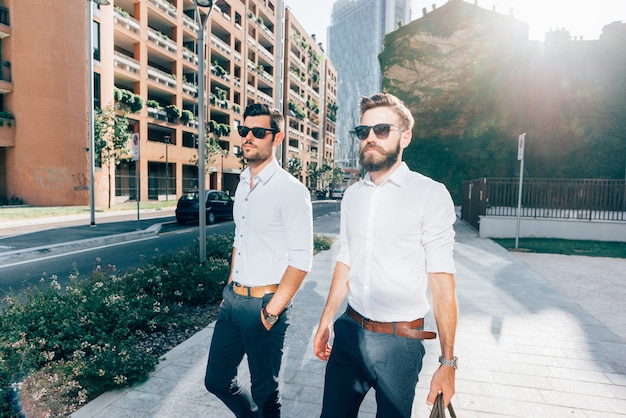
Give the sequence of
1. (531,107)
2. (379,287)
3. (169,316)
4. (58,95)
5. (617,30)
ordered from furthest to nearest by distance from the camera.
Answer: (531,107)
(617,30)
(58,95)
(169,316)
(379,287)

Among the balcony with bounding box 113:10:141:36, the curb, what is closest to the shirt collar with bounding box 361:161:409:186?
the curb

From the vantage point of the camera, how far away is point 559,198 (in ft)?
42.5

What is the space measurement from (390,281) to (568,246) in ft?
39.2

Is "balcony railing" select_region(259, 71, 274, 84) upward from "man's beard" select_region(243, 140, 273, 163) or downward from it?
upward

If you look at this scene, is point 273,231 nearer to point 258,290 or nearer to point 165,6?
point 258,290

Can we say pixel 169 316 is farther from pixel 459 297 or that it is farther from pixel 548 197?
pixel 548 197

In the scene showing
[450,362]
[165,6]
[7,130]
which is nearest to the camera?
[450,362]

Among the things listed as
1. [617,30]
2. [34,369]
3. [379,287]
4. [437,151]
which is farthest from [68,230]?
[617,30]

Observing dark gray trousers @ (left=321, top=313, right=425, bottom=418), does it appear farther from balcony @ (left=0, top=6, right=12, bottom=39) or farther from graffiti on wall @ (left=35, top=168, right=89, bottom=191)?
balcony @ (left=0, top=6, right=12, bottom=39)

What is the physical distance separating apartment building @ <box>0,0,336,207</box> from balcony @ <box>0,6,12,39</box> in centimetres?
6

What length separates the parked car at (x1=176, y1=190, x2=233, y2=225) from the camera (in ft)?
51.3

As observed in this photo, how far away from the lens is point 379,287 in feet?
6.16

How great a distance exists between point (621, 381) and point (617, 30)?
1209 inches

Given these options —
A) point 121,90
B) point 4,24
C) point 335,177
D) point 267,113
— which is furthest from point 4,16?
point 335,177
